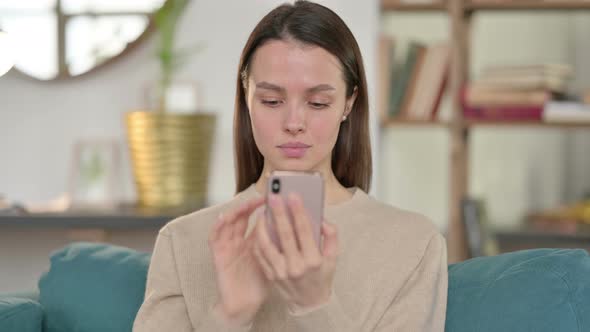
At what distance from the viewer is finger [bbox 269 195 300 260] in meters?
1.08

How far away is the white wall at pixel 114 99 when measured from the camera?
314 cm

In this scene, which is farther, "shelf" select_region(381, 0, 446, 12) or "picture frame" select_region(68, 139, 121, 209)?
"shelf" select_region(381, 0, 446, 12)

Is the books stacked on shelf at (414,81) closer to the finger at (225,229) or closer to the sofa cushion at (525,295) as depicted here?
the sofa cushion at (525,295)

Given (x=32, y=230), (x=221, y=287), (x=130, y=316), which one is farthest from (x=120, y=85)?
(x=221, y=287)

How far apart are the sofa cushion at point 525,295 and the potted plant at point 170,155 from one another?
157 centimetres

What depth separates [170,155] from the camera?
294cm

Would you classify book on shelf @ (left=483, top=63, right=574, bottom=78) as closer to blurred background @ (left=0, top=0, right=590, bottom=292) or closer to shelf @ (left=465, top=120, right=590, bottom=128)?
blurred background @ (left=0, top=0, right=590, bottom=292)

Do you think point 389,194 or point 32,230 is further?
point 389,194

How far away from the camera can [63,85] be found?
129 inches

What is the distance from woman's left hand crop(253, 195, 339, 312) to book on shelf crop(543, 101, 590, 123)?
87.7 inches

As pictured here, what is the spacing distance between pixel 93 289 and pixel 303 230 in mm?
795

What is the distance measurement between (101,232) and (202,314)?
1.54 metres

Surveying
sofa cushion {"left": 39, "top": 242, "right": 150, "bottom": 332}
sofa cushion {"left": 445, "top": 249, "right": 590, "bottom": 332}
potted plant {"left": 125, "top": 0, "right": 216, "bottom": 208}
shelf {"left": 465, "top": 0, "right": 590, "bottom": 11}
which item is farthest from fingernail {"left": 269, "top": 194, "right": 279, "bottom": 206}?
shelf {"left": 465, "top": 0, "right": 590, "bottom": 11}

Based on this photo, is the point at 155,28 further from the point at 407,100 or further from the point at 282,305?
the point at 282,305
